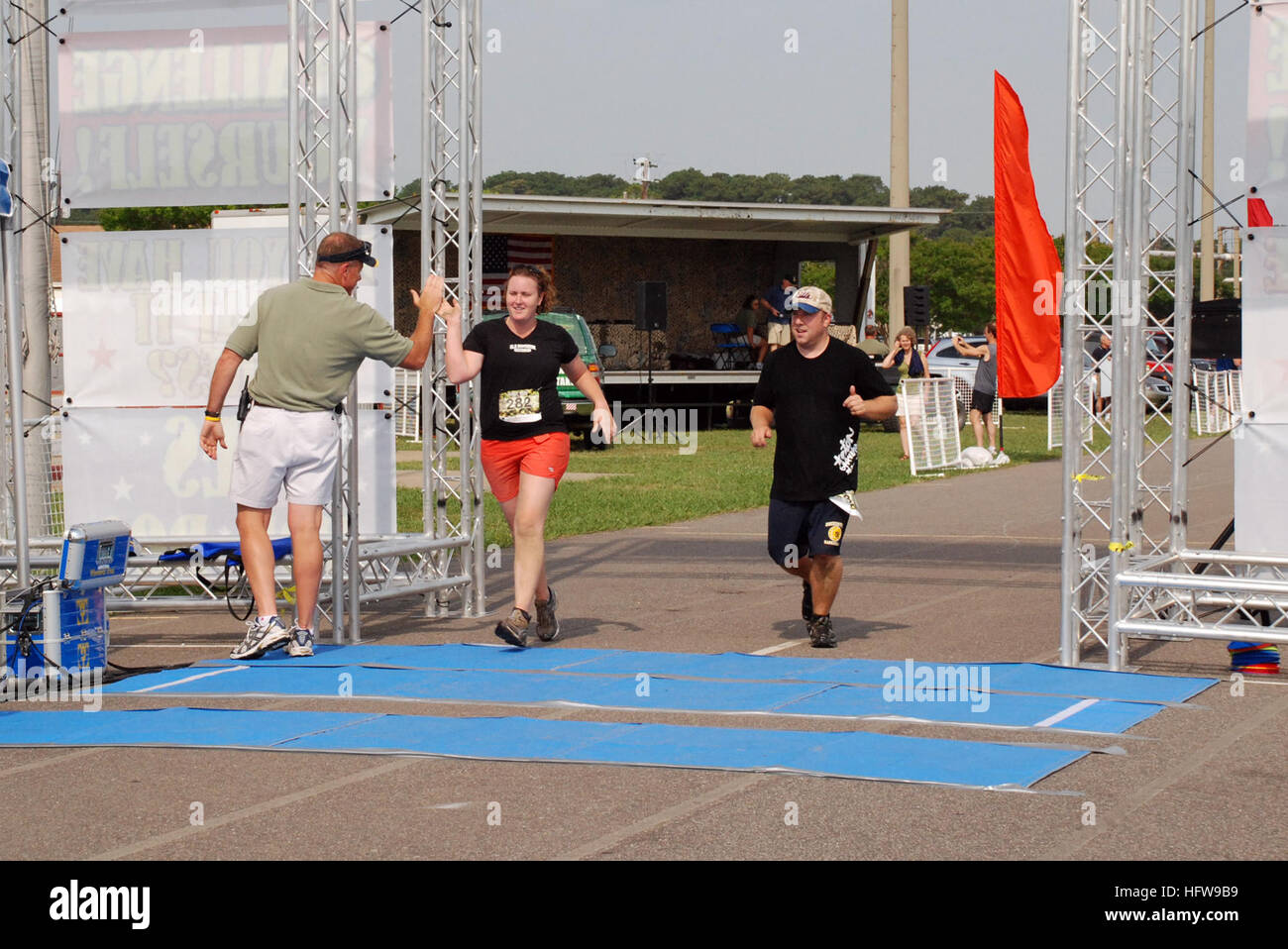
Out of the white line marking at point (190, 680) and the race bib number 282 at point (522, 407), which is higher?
the race bib number 282 at point (522, 407)

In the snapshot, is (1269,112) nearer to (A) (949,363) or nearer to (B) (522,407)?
(B) (522,407)

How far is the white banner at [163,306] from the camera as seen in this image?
10359 millimetres

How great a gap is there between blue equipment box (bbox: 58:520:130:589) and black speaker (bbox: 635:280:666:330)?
22.3 meters

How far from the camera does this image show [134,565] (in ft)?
32.6

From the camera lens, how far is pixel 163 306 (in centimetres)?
1043

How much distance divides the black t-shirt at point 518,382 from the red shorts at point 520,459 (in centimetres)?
4

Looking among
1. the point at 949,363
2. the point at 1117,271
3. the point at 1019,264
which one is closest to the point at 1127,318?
the point at 1117,271

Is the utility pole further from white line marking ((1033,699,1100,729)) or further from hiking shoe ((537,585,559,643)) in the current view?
white line marking ((1033,699,1100,729))

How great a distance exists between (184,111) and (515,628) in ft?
13.6

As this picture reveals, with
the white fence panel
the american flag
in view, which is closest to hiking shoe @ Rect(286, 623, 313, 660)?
the white fence panel

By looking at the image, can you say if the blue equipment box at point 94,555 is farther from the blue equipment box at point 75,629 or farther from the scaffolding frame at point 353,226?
the scaffolding frame at point 353,226

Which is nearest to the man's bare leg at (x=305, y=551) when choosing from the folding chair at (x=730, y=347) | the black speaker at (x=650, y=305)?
the black speaker at (x=650, y=305)
